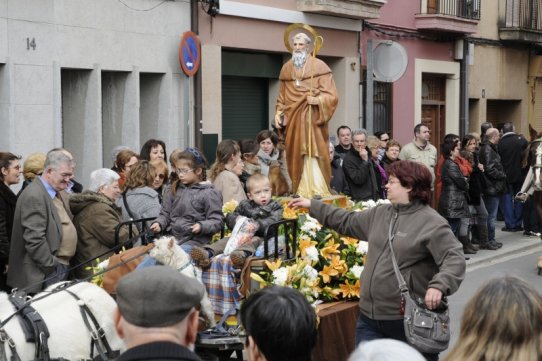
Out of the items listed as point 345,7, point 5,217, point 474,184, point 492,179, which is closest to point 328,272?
point 5,217

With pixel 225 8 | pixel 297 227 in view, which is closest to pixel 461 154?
pixel 225 8

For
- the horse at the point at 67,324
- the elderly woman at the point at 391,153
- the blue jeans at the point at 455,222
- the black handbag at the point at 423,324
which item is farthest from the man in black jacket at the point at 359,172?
the horse at the point at 67,324

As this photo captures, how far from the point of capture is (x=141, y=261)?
7855mm

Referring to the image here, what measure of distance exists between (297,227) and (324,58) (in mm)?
13664

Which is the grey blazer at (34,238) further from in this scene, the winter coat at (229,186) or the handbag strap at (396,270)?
the handbag strap at (396,270)

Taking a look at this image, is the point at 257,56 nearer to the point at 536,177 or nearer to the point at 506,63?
the point at 536,177

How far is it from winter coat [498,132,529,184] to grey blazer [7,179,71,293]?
1230 centimetres

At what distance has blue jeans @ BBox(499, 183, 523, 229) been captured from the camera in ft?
64.8

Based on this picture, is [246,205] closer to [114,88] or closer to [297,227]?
[297,227]

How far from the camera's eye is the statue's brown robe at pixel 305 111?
34.7 ft

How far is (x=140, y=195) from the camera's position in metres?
10.4

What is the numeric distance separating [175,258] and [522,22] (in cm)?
2247

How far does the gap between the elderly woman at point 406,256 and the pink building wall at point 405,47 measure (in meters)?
16.5

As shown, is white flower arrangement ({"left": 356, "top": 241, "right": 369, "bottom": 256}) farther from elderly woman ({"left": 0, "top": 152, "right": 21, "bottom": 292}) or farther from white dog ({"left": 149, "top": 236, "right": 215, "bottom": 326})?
elderly woman ({"left": 0, "top": 152, "right": 21, "bottom": 292})
